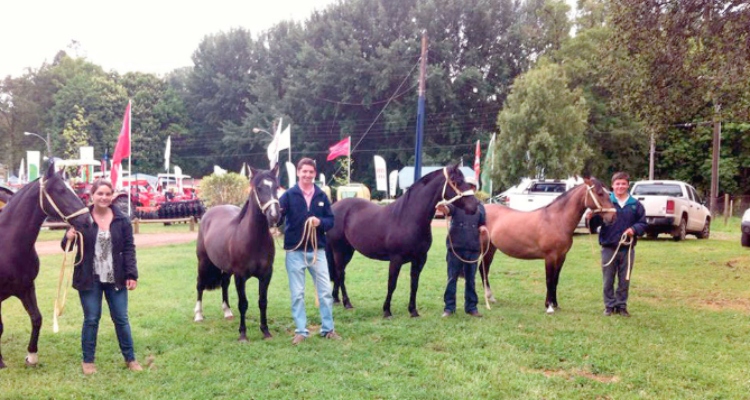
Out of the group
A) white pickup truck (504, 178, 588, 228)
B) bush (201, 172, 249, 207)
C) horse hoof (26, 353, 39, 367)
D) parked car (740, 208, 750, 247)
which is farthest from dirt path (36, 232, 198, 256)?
parked car (740, 208, 750, 247)

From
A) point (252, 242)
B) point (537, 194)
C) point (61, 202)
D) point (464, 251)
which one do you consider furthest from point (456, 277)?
point (537, 194)

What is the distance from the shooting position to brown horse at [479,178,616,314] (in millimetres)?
7793

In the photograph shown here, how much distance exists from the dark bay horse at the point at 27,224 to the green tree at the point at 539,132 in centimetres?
2440

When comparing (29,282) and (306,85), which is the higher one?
(306,85)

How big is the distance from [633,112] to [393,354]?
1031cm

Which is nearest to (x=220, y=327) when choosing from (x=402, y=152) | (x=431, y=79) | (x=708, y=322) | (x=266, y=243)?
(x=266, y=243)

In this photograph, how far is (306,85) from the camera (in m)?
47.2

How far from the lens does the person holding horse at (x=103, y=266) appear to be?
5164 millimetres

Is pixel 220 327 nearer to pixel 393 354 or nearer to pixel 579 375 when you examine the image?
pixel 393 354

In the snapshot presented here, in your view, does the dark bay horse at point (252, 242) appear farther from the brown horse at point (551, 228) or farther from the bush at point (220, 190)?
the bush at point (220, 190)

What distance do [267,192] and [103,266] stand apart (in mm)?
1803

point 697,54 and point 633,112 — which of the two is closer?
point 697,54

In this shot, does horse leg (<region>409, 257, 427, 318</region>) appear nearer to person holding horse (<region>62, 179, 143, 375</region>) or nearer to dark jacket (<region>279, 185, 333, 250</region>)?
dark jacket (<region>279, 185, 333, 250</region>)

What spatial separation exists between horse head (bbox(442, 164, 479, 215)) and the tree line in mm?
20931
